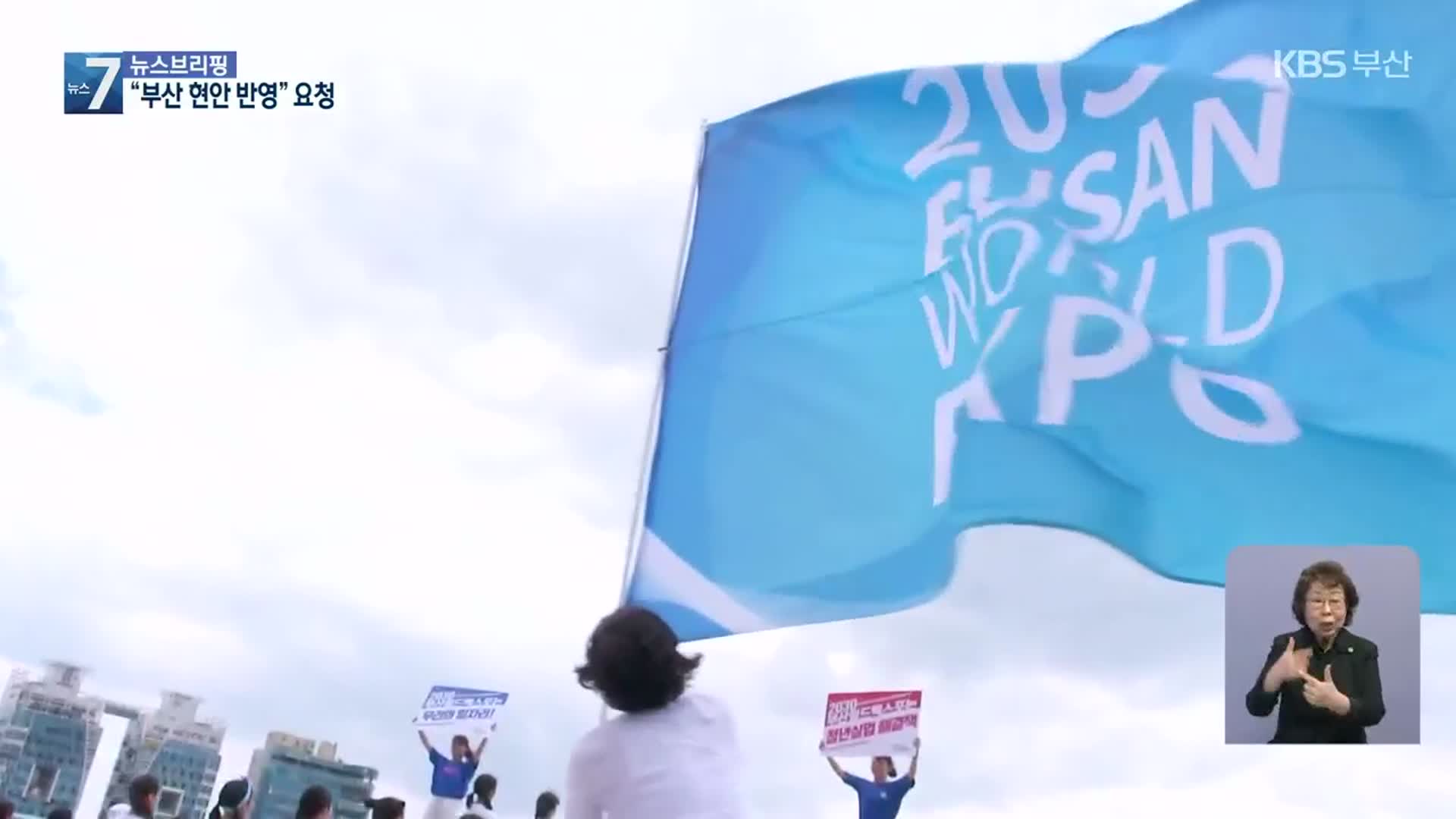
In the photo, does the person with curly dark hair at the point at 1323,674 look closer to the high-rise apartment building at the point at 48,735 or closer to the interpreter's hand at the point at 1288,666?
the interpreter's hand at the point at 1288,666

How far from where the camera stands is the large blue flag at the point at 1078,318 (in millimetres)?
7602

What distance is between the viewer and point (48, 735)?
15906mm

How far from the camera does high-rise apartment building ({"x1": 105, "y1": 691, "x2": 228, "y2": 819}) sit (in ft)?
48.0

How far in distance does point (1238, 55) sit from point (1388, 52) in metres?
0.76

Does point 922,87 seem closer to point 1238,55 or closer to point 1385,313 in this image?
point 1238,55

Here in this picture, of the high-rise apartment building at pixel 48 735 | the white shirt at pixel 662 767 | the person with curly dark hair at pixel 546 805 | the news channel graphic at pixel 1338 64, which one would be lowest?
the white shirt at pixel 662 767

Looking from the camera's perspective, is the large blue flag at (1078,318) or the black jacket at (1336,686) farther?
the large blue flag at (1078,318)

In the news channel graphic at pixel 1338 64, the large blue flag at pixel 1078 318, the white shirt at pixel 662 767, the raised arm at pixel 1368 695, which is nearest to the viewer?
the white shirt at pixel 662 767

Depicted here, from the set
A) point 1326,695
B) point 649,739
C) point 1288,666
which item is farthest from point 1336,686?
point 649,739

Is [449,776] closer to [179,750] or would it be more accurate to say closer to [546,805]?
[546,805]

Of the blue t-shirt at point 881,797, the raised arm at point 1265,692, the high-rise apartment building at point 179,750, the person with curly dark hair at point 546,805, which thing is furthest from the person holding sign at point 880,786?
the high-rise apartment building at point 179,750

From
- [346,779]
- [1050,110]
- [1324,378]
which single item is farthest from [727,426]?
[346,779]

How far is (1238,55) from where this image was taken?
8406 millimetres

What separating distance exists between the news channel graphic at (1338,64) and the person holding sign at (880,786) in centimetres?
442
